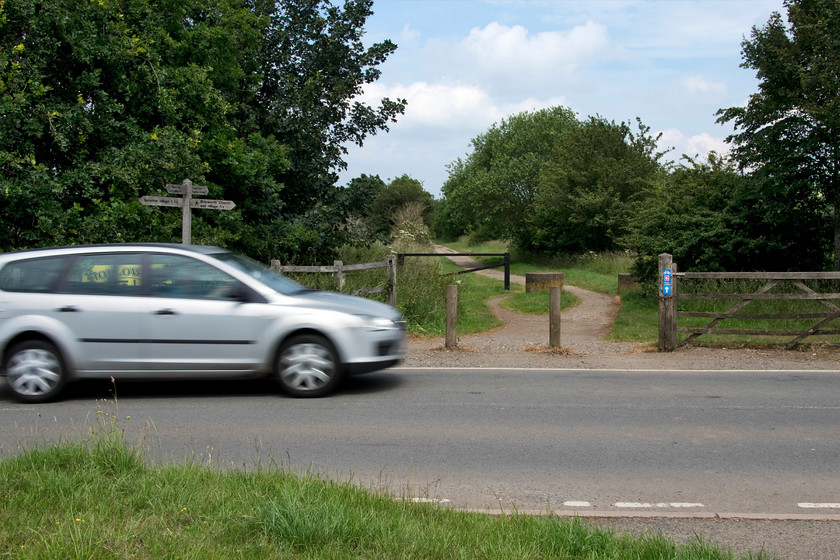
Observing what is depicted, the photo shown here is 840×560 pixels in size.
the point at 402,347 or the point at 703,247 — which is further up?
the point at 703,247

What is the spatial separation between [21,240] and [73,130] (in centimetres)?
263

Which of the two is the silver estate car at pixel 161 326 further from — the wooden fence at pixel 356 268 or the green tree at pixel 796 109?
the green tree at pixel 796 109

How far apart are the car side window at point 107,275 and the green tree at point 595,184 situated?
106 feet

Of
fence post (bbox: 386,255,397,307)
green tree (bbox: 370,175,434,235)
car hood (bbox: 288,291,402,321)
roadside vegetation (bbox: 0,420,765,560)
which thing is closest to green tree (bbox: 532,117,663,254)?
fence post (bbox: 386,255,397,307)

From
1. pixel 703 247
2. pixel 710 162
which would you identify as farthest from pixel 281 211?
pixel 710 162

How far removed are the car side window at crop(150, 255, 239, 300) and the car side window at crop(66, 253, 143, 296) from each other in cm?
21

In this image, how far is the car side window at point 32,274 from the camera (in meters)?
8.69

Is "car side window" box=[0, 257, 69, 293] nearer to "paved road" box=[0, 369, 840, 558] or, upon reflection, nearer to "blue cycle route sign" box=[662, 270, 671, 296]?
"paved road" box=[0, 369, 840, 558]

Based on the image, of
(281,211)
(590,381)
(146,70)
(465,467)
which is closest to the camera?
(465,467)

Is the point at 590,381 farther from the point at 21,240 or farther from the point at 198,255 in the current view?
the point at 21,240

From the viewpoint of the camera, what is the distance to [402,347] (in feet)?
30.0

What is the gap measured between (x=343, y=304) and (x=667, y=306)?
20.9 ft

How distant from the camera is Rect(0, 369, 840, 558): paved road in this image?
5.36m

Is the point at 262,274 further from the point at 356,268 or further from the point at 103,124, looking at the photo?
the point at 103,124
